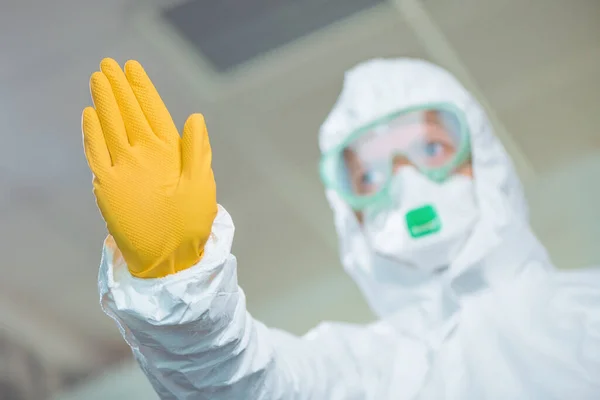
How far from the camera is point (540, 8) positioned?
1642mm

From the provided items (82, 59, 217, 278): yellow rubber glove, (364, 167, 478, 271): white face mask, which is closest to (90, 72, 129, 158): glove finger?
(82, 59, 217, 278): yellow rubber glove

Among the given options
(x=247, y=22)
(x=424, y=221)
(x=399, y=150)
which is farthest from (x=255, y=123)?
(x=424, y=221)

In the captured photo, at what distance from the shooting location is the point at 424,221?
1081 mm

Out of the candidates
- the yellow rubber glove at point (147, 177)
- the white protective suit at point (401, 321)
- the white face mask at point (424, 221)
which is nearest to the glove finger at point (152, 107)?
the yellow rubber glove at point (147, 177)

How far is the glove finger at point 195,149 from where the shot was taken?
66cm

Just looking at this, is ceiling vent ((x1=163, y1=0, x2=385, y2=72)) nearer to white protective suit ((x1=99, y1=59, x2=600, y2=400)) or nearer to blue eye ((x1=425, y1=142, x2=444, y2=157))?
white protective suit ((x1=99, y1=59, x2=600, y2=400))

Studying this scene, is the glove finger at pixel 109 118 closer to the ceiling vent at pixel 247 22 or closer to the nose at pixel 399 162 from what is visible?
the nose at pixel 399 162

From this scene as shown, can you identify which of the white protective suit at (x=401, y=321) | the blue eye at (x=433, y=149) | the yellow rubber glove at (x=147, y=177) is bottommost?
the white protective suit at (x=401, y=321)

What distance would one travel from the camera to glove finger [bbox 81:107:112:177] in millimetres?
654

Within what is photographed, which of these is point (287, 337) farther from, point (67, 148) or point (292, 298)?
point (292, 298)

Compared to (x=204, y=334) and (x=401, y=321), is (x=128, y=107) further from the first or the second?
(x=401, y=321)

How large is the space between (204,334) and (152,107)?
228mm

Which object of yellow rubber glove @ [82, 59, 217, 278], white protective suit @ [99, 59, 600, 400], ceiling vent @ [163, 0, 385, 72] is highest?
ceiling vent @ [163, 0, 385, 72]

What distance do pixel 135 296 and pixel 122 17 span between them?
94 cm
